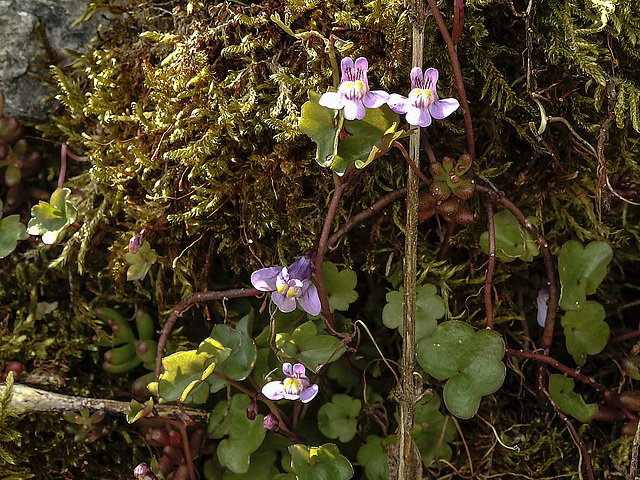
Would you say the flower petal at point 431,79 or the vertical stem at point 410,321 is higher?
the flower petal at point 431,79

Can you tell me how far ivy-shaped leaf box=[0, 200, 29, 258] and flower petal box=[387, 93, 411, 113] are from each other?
969mm

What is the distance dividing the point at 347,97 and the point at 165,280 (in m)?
0.70

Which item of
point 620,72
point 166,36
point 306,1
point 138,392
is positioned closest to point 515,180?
point 620,72

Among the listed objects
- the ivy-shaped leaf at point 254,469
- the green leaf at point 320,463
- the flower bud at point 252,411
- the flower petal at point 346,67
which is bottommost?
the ivy-shaped leaf at point 254,469

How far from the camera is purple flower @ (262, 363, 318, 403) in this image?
1.16 m

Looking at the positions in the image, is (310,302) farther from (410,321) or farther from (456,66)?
(456,66)

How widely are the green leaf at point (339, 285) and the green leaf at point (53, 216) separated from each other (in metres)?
0.63

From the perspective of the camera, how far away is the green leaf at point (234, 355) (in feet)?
4.08

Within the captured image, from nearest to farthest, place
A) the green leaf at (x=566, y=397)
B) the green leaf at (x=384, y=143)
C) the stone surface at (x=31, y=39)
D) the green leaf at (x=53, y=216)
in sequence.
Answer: the green leaf at (x=384, y=143) < the green leaf at (x=566, y=397) < the green leaf at (x=53, y=216) < the stone surface at (x=31, y=39)

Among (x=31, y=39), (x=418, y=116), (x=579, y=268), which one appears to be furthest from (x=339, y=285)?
(x=31, y=39)

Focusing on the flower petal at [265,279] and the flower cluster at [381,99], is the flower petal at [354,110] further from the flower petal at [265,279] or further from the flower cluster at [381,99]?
the flower petal at [265,279]

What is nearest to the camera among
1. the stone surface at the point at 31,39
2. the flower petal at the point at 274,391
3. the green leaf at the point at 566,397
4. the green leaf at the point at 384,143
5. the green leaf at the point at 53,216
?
the green leaf at the point at 384,143

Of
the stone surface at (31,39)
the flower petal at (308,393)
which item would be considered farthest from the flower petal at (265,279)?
the stone surface at (31,39)

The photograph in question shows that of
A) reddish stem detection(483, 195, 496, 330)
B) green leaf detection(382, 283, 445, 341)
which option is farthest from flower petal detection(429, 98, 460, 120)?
green leaf detection(382, 283, 445, 341)
